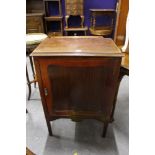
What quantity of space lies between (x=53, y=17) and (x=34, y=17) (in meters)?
0.42

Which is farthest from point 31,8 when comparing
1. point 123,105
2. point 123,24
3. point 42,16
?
point 123,105

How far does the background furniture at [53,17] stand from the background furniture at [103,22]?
752 millimetres

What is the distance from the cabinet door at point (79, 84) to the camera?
962 mm

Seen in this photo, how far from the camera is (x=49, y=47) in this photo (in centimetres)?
105

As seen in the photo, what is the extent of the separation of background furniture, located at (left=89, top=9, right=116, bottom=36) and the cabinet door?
2535 millimetres

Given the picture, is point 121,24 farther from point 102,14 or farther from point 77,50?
point 102,14

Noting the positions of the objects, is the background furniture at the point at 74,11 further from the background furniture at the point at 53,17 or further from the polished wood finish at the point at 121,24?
the polished wood finish at the point at 121,24

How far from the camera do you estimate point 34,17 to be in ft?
10.8

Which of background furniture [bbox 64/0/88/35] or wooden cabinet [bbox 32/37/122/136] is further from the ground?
background furniture [bbox 64/0/88/35]

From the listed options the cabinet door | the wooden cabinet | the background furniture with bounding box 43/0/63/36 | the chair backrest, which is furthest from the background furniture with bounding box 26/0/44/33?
the cabinet door

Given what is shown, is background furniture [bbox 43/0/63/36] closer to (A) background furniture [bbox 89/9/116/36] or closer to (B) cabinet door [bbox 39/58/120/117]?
(A) background furniture [bbox 89/9/116/36]

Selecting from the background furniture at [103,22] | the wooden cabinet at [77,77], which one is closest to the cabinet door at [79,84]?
the wooden cabinet at [77,77]

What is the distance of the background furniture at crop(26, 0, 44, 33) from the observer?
3.28m
